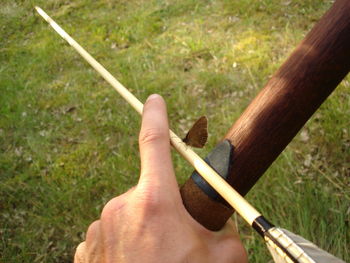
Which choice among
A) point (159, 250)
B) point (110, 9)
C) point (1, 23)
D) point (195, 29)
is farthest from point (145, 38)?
point (159, 250)

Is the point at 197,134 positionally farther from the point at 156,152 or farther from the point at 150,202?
the point at 150,202

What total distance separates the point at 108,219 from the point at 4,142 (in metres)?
3.29

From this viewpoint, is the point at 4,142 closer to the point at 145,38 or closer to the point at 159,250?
the point at 145,38

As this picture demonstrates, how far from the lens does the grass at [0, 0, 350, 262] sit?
2.58m

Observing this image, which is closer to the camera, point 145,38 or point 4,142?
point 4,142

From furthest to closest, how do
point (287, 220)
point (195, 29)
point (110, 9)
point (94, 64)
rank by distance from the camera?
point (110, 9)
point (195, 29)
point (287, 220)
point (94, 64)

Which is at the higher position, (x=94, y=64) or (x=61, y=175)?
(x=94, y=64)

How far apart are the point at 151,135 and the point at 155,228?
32 centimetres

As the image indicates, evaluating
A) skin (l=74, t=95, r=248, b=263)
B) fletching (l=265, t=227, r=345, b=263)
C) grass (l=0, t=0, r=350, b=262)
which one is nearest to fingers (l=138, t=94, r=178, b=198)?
skin (l=74, t=95, r=248, b=263)

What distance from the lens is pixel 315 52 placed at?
3.35ft

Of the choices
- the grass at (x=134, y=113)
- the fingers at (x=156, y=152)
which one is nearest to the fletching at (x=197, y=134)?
the fingers at (x=156, y=152)

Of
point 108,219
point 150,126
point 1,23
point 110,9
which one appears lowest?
point 1,23

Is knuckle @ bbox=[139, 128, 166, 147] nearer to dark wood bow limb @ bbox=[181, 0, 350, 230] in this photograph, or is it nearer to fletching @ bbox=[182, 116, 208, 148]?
fletching @ bbox=[182, 116, 208, 148]

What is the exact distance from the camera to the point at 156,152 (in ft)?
3.83
